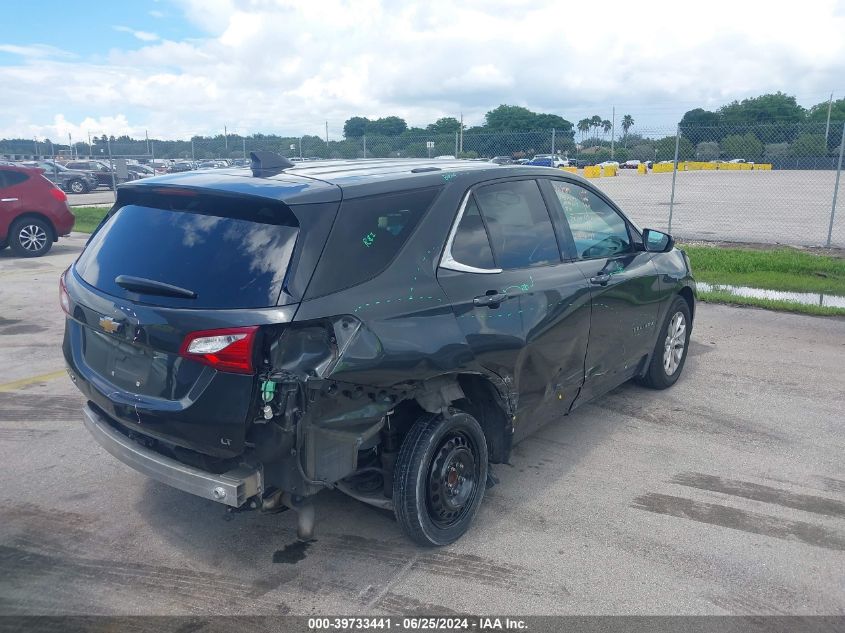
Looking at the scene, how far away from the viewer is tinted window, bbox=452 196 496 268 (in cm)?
386

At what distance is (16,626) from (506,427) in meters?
2.49

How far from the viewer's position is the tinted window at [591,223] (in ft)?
15.8

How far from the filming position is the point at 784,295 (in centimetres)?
984

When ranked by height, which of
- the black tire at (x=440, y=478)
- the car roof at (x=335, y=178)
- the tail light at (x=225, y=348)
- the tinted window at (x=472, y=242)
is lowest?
the black tire at (x=440, y=478)

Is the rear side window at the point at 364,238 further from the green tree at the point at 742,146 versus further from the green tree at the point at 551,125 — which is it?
the green tree at the point at 742,146

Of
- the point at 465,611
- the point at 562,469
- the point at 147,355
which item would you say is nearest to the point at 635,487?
the point at 562,469

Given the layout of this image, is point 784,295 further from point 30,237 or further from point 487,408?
point 30,237

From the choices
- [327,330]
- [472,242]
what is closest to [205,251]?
[327,330]

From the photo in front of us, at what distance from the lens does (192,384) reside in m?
3.18

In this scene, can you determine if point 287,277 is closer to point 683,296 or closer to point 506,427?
point 506,427

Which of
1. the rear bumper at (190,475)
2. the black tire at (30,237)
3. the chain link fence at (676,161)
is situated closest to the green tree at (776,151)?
the chain link fence at (676,161)

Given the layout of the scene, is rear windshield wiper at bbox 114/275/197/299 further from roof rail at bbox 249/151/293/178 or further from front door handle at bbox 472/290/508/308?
front door handle at bbox 472/290/508/308

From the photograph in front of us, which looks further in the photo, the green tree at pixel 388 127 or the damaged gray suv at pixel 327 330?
the green tree at pixel 388 127

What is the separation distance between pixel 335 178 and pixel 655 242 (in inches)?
111
